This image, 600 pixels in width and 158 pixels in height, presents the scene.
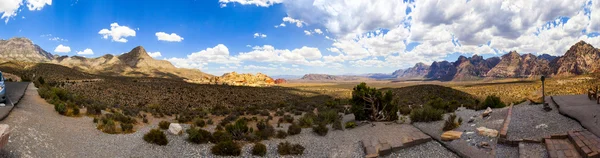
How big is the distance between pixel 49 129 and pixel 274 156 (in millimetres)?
10246

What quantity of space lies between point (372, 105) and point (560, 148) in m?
12.3

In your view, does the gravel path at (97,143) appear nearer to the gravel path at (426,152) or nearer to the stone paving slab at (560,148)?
the gravel path at (426,152)

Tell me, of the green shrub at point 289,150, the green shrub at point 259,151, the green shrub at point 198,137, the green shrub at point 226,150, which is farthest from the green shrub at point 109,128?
the green shrub at point 289,150

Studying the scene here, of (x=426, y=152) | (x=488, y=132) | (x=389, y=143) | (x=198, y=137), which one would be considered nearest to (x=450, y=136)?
(x=488, y=132)

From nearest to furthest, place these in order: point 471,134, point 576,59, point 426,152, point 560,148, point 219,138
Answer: point 560,148 → point 426,152 → point 471,134 → point 219,138 → point 576,59

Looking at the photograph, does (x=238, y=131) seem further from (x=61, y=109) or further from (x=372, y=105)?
(x=61, y=109)

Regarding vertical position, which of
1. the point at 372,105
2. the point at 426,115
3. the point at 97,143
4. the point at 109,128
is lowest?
the point at 97,143

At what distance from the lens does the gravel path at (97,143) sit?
11.0 meters

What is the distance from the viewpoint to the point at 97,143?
519 inches

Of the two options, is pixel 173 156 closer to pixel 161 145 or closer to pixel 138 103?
pixel 161 145

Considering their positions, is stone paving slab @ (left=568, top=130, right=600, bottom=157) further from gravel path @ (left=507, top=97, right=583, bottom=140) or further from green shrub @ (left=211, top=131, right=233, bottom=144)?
green shrub @ (left=211, top=131, right=233, bottom=144)

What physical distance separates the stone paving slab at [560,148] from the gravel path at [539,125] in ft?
2.76

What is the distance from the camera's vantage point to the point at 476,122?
16.4m

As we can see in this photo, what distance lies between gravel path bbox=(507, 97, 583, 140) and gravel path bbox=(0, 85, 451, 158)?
318 centimetres
